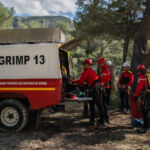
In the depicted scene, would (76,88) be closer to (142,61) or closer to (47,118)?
(47,118)

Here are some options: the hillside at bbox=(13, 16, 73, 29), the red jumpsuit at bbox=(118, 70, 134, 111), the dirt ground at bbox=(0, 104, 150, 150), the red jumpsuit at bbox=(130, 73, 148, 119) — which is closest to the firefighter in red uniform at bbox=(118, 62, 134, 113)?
the red jumpsuit at bbox=(118, 70, 134, 111)

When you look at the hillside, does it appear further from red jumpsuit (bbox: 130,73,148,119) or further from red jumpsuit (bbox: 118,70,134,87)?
red jumpsuit (bbox: 130,73,148,119)

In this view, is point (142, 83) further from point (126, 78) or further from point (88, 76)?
point (126, 78)

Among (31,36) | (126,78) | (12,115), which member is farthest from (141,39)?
(12,115)

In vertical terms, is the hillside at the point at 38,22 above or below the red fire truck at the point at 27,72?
above

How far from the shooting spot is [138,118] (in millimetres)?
5000

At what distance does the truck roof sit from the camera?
4.36 meters

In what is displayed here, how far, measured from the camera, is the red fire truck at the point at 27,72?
4242 mm

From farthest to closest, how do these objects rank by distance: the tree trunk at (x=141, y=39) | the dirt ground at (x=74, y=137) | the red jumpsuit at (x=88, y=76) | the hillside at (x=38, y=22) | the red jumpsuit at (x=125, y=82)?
1. the hillside at (x=38, y=22)
2. the tree trunk at (x=141, y=39)
3. the red jumpsuit at (x=125, y=82)
4. the red jumpsuit at (x=88, y=76)
5. the dirt ground at (x=74, y=137)

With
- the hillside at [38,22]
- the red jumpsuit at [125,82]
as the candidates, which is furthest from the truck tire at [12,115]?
the hillside at [38,22]

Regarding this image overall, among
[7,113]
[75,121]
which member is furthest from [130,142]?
[7,113]

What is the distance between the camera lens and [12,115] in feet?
14.7

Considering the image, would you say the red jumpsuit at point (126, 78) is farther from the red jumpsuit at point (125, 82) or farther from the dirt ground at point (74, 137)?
the dirt ground at point (74, 137)

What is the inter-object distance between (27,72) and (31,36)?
90cm
